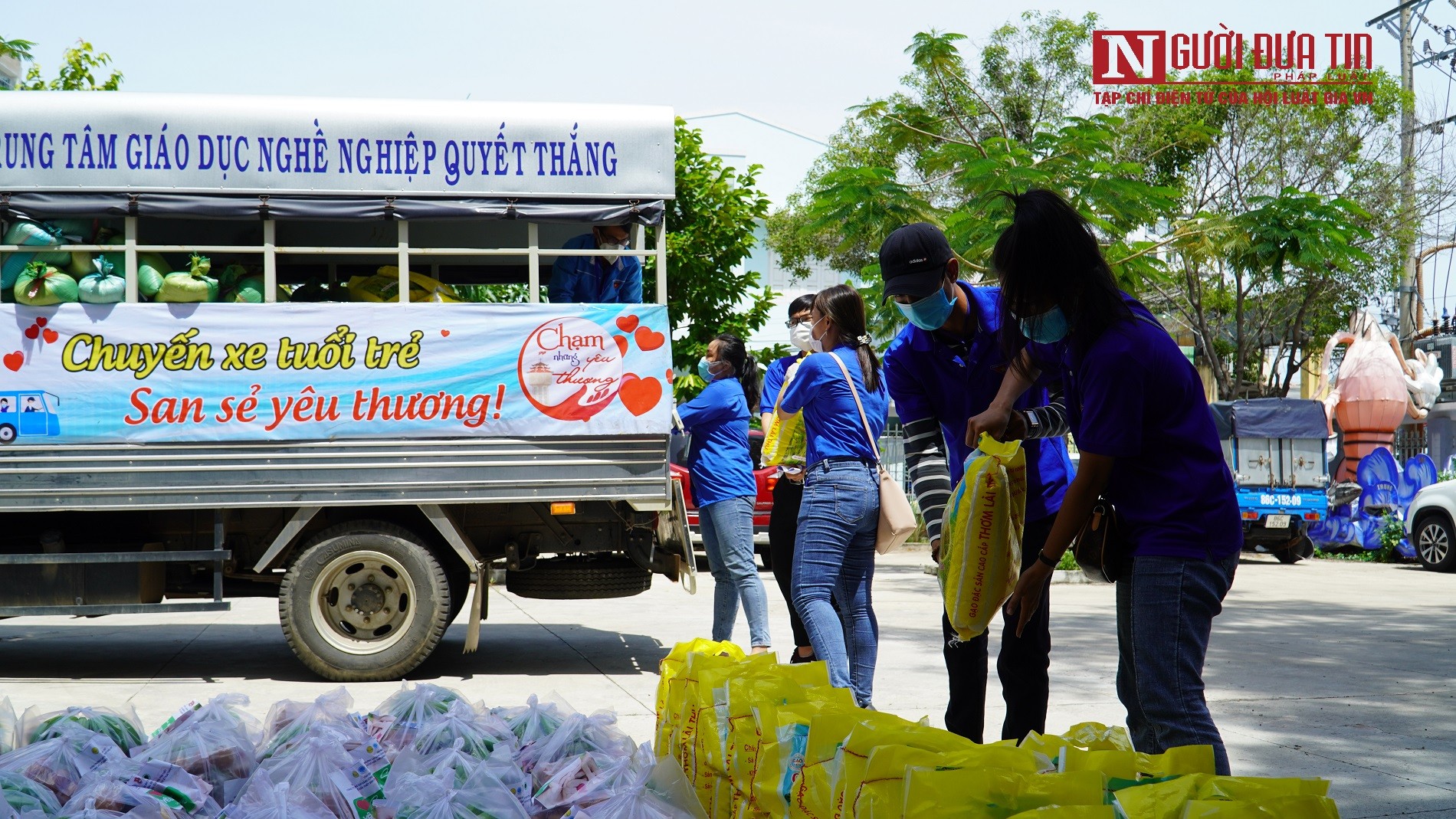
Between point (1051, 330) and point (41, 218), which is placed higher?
point (41, 218)

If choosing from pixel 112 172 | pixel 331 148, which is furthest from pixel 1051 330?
pixel 112 172

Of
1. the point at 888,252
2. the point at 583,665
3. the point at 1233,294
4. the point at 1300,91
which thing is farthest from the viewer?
the point at 1233,294

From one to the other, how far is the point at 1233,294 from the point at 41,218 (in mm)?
24304

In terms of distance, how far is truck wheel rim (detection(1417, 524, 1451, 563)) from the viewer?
15.0 meters

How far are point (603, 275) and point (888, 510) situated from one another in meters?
2.94

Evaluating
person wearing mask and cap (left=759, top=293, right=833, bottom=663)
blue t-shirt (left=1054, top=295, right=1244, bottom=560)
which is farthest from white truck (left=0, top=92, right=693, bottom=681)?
blue t-shirt (left=1054, top=295, right=1244, bottom=560)

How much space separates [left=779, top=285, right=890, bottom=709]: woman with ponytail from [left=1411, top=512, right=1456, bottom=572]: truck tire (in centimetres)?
1305

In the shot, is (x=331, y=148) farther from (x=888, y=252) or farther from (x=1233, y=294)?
(x=1233, y=294)

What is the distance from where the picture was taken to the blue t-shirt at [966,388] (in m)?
3.77

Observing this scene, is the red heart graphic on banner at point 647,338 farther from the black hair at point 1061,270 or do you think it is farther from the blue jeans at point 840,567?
the black hair at point 1061,270

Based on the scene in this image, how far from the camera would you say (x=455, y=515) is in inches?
274

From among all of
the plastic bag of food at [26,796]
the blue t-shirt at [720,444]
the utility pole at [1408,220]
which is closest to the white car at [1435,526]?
the utility pole at [1408,220]

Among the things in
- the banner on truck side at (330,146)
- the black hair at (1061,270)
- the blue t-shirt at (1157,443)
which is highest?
the banner on truck side at (330,146)

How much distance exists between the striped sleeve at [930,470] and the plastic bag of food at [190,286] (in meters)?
4.46
